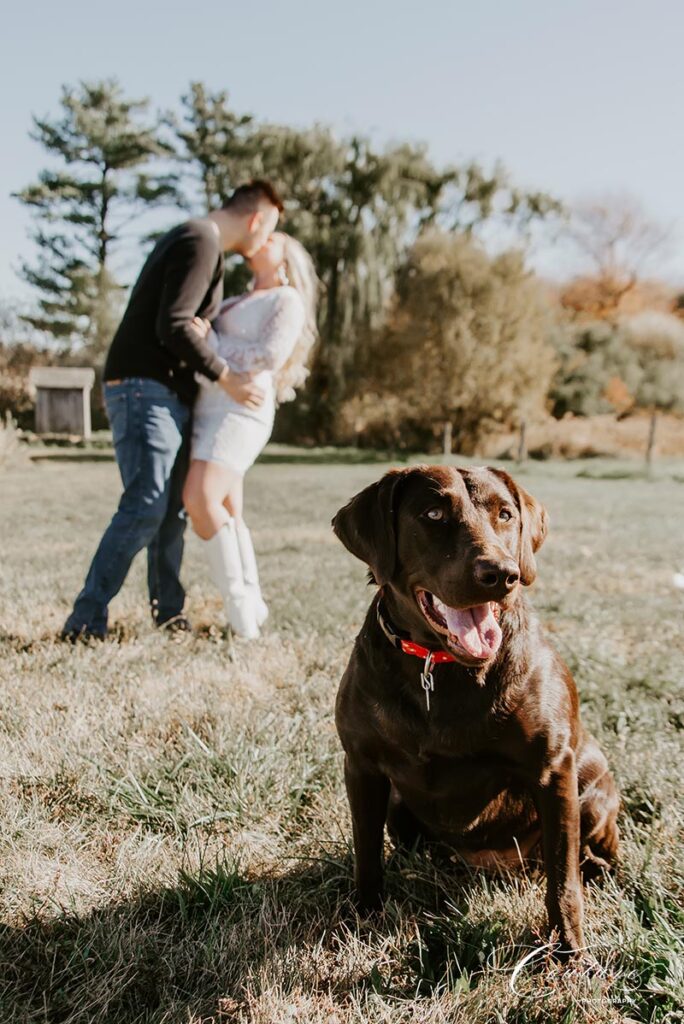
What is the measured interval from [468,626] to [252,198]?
10.1 ft

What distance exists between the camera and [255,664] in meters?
3.90

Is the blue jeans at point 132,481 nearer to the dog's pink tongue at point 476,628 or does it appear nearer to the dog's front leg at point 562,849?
the dog's pink tongue at point 476,628

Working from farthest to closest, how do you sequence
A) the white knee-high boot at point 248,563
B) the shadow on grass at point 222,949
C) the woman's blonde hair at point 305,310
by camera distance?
the white knee-high boot at point 248,563 < the woman's blonde hair at point 305,310 < the shadow on grass at point 222,949

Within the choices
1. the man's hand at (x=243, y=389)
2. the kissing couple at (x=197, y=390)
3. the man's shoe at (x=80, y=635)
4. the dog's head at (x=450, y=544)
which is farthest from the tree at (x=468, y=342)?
the dog's head at (x=450, y=544)

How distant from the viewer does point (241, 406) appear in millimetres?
4289

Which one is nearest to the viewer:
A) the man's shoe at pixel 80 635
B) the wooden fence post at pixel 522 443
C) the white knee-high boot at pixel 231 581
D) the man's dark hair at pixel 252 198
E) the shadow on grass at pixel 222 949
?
the shadow on grass at pixel 222 949

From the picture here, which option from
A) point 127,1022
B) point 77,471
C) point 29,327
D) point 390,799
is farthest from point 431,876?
point 29,327

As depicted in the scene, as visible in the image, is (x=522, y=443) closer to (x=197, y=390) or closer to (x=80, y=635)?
(x=197, y=390)

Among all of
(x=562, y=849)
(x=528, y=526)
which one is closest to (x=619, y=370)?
(x=528, y=526)

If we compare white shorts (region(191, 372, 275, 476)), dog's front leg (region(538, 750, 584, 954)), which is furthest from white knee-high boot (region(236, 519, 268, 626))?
dog's front leg (region(538, 750, 584, 954))

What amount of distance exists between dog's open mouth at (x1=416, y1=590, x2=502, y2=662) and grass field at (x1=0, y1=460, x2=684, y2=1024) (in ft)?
2.37

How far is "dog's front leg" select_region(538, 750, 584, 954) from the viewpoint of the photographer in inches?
76.6

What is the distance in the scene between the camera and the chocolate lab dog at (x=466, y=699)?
195 cm

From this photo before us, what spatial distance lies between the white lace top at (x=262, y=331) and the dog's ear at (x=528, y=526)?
2.18 m
